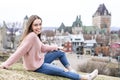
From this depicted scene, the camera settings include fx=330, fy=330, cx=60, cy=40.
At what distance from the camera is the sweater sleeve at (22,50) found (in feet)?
7.88

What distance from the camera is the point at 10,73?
2.36m

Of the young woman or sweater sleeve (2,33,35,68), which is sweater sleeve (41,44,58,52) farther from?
sweater sleeve (2,33,35,68)

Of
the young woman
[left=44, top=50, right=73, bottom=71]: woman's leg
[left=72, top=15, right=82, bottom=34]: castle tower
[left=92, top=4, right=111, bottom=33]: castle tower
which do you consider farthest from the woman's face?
[left=92, top=4, right=111, bottom=33]: castle tower

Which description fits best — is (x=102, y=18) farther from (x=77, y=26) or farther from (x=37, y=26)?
(x=37, y=26)

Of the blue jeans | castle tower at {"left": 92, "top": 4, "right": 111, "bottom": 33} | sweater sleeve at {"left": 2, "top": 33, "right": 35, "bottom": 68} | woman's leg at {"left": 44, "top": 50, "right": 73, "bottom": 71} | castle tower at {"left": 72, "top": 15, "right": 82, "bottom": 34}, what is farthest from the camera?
castle tower at {"left": 92, "top": 4, "right": 111, "bottom": 33}

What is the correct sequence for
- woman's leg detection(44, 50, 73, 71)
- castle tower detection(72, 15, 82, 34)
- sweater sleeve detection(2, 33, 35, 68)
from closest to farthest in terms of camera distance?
sweater sleeve detection(2, 33, 35, 68) < woman's leg detection(44, 50, 73, 71) < castle tower detection(72, 15, 82, 34)

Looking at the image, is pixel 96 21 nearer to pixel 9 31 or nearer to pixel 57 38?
pixel 57 38

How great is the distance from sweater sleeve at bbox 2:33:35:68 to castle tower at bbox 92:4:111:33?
4030 cm

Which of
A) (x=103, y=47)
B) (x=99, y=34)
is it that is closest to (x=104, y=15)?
(x=99, y=34)

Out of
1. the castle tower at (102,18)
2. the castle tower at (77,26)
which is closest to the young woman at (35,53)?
the castle tower at (77,26)

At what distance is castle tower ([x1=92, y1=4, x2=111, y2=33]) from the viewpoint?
43031mm

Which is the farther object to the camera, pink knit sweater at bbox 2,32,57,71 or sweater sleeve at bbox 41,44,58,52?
sweater sleeve at bbox 41,44,58,52

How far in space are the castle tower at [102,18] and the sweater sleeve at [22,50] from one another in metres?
40.3

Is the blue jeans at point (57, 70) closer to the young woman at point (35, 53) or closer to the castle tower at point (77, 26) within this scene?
the young woman at point (35, 53)
